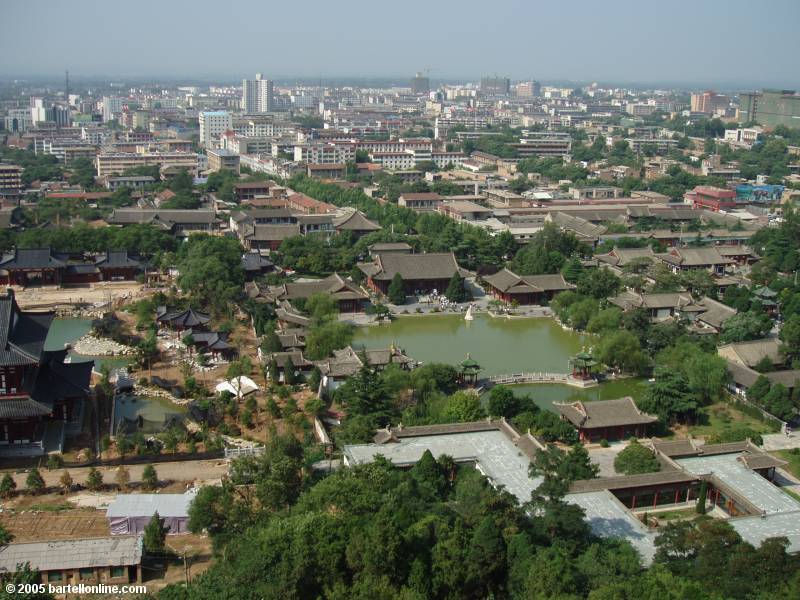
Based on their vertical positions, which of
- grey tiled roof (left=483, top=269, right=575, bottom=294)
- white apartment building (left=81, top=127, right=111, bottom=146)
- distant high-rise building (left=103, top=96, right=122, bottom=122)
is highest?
distant high-rise building (left=103, top=96, right=122, bottom=122)

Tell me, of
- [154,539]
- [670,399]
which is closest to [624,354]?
[670,399]

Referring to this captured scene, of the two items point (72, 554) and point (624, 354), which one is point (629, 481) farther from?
point (72, 554)

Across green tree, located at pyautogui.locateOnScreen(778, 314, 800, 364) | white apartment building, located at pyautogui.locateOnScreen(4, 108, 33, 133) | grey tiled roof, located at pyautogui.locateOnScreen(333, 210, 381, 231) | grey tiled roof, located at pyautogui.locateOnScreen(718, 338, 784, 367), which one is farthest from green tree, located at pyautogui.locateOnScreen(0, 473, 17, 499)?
white apartment building, located at pyautogui.locateOnScreen(4, 108, 33, 133)

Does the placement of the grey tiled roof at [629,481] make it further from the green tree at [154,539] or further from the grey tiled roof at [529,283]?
the grey tiled roof at [529,283]

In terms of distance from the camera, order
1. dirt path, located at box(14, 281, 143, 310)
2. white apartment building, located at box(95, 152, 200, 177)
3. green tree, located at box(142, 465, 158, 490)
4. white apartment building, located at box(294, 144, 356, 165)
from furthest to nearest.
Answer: white apartment building, located at box(294, 144, 356, 165) < white apartment building, located at box(95, 152, 200, 177) < dirt path, located at box(14, 281, 143, 310) < green tree, located at box(142, 465, 158, 490)

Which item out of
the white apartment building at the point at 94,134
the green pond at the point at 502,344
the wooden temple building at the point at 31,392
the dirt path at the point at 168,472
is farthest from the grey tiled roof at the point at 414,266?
the white apartment building at the point at 94,134

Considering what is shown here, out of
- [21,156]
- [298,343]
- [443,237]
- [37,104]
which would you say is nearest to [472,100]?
[37,104]

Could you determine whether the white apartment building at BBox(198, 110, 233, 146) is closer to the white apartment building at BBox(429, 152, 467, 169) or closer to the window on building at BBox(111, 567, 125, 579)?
the white apartment building at BBox(429, 152, 467, 169)
